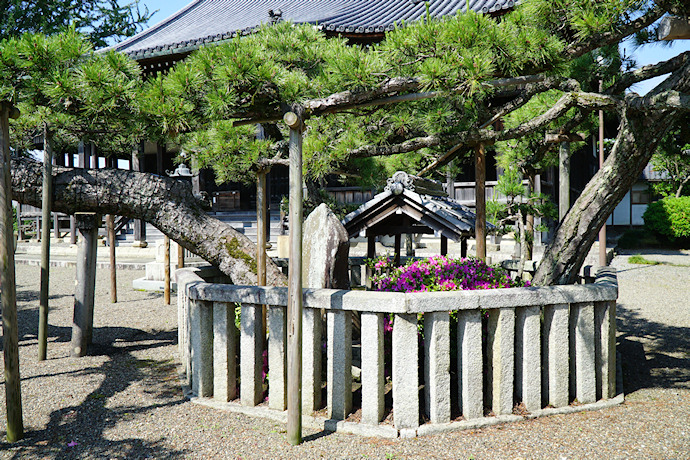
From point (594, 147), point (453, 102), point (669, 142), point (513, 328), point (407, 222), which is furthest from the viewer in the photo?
point (594, 147)

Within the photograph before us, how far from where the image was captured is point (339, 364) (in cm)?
339

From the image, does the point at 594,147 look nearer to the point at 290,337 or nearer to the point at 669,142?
the point at 669,142

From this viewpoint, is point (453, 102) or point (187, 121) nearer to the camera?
point (187, 121)

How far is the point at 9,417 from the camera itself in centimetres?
314

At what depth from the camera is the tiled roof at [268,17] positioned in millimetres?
11555

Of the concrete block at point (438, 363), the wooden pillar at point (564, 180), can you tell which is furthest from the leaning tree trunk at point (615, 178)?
the wooden pillar at point (564, 180)

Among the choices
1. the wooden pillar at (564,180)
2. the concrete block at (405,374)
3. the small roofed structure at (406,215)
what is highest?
the wooden pillar at (564,180)

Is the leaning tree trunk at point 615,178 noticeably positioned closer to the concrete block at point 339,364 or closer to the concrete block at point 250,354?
the concrete block at point 339,364

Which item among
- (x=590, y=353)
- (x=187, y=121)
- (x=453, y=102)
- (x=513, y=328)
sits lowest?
(x=590, y=353)

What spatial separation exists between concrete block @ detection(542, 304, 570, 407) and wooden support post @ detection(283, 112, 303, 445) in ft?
6.35

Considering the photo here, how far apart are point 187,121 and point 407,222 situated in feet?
10.3

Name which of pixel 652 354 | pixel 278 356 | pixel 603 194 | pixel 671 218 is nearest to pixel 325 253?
pixel 278 356

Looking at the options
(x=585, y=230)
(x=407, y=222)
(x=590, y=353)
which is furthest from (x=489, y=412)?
(x=407, y=222)

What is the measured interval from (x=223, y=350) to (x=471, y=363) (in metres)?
1.92
